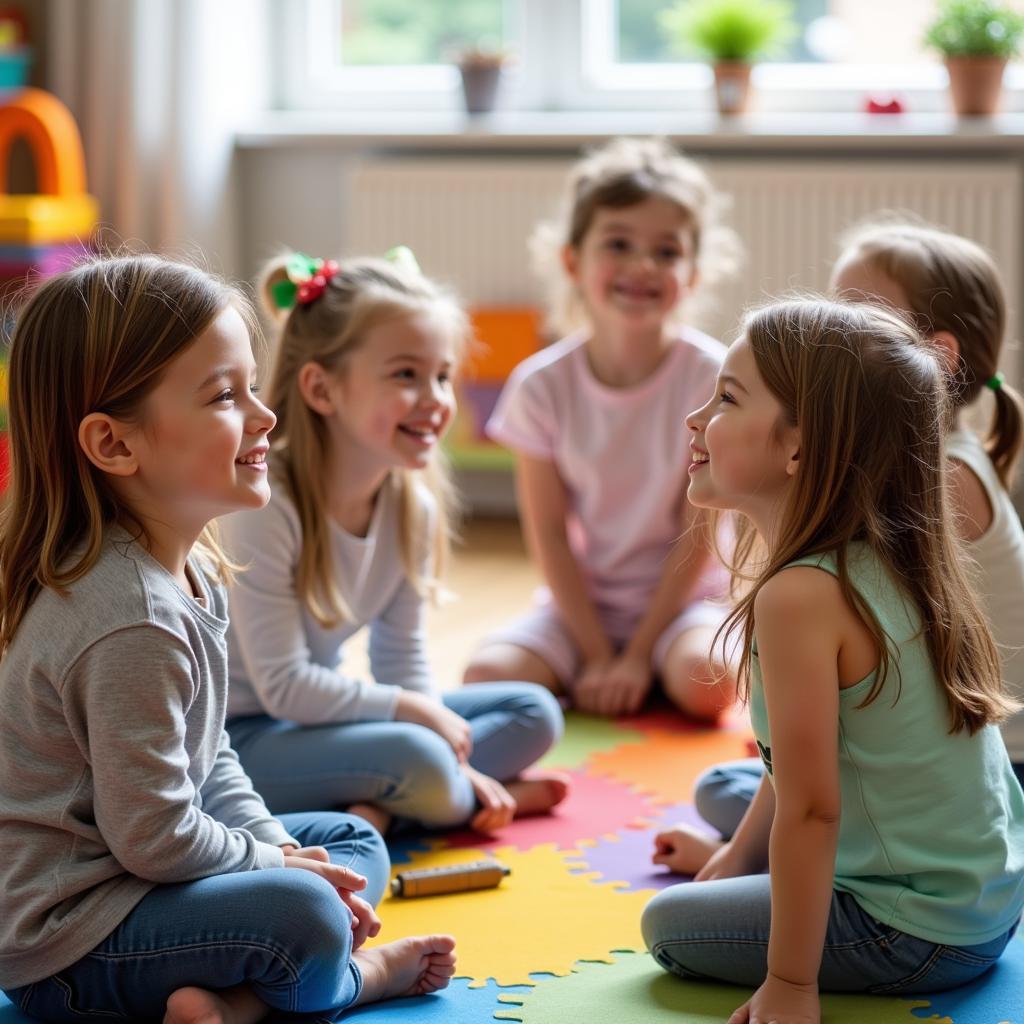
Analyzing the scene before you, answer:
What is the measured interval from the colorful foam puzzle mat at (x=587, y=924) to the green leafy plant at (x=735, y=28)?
5.46 feet

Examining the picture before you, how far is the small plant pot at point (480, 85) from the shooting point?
3.26 meters

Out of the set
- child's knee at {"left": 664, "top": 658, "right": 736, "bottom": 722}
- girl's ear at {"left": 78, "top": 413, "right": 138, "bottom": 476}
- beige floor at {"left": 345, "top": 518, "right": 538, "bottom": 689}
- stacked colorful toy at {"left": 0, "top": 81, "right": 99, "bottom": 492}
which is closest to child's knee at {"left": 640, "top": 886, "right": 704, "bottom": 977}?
girl's ear at {"left": 78, "top": 413, "right": 138, "bottom": 476}

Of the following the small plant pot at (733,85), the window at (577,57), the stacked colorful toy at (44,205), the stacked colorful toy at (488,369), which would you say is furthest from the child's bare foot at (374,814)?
the window at (577,57)

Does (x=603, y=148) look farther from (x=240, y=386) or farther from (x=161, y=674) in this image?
(x=161, y=674)

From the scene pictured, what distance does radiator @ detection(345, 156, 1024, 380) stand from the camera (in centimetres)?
296

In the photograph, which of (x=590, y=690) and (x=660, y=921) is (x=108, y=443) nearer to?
(x=660, y=921)

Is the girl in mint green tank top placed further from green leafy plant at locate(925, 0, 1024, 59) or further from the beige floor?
green leafy plant at locate(925, 0, 1024, 59)

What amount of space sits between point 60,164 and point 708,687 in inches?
71.7

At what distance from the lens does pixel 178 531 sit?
127 centimetres

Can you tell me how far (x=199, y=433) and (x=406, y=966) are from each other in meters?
0.49

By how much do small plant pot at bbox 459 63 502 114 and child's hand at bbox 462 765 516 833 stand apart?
1.93 m

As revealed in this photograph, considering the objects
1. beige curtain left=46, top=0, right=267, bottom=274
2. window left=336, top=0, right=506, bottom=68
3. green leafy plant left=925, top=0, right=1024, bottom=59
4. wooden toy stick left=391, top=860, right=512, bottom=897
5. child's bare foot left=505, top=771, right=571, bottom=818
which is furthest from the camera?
window left=336, top=0, right=506, bottom=68

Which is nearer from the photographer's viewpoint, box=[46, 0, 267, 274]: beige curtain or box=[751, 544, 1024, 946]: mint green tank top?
box=[751, 544, 1024, 946]: mint green tank top

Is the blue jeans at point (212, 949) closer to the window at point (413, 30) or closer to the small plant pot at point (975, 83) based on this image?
the small plant pot at point (975, 83)
